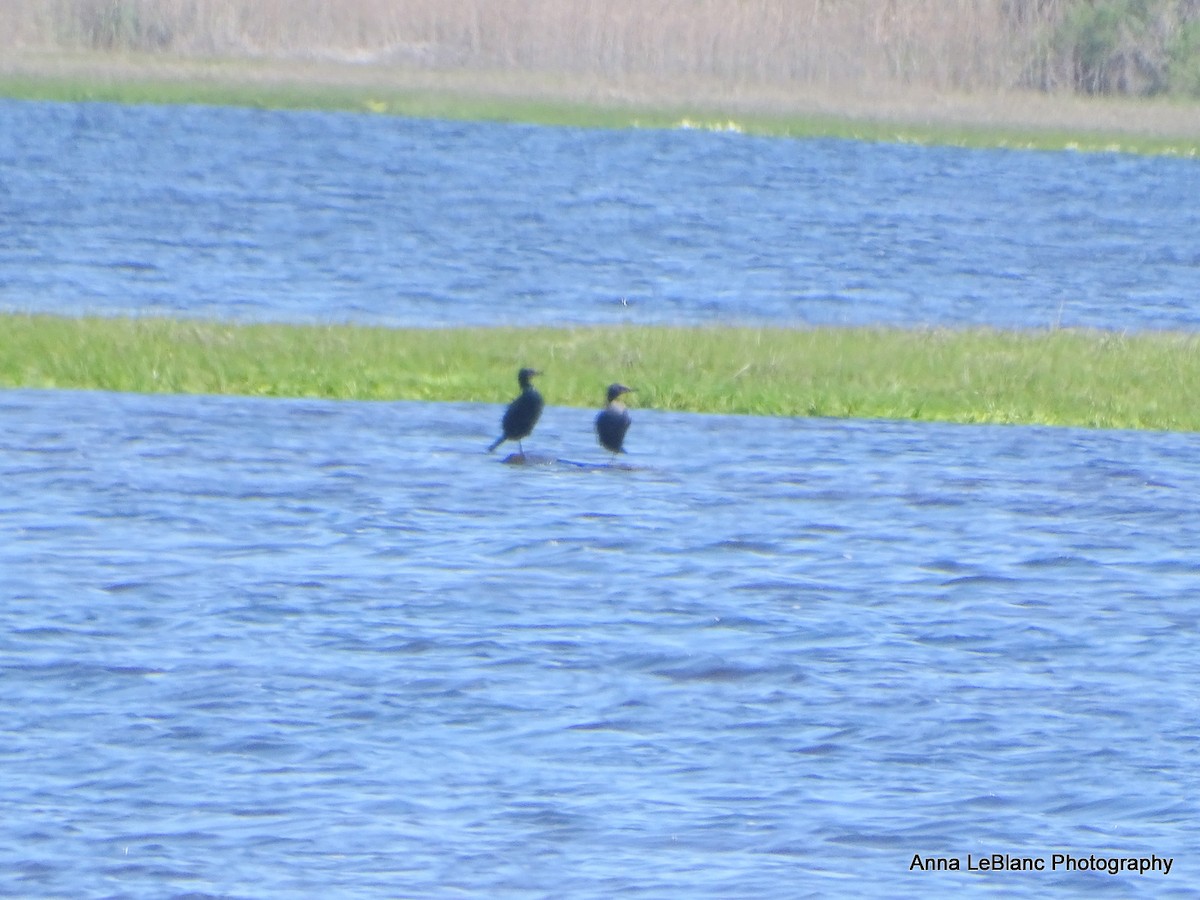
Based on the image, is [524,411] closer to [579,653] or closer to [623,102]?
[579,653]

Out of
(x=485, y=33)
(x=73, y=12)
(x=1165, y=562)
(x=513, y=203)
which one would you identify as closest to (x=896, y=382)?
(x=1165, y=562)

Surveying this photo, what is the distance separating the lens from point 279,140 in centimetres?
5834

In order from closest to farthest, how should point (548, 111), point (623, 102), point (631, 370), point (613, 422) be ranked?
point (613, 422)
point (631, 370)
point (548, 111)
point (623, 102)

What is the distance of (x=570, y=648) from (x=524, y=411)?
4650 millimetres

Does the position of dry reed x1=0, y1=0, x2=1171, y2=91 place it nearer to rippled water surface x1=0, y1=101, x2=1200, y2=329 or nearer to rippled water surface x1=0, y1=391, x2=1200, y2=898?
rippled water surface x1=0, y1=101, x2=1200, y2=329

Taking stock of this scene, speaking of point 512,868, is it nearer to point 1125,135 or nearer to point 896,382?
→ point 896,382

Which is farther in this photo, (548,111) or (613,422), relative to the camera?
(548,111)

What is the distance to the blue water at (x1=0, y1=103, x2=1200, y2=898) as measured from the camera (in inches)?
408

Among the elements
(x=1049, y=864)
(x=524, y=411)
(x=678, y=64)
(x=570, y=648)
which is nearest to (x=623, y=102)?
(x=678, y=64)

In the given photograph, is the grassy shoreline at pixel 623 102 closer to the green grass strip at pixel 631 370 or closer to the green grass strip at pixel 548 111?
the green grass strip at pixel 548 111

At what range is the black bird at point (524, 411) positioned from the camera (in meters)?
18.1

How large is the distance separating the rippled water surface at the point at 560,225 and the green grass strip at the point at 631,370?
4418mm

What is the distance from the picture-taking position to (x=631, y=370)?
22.0 meters

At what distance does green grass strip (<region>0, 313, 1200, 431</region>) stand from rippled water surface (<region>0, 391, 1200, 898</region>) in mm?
339
